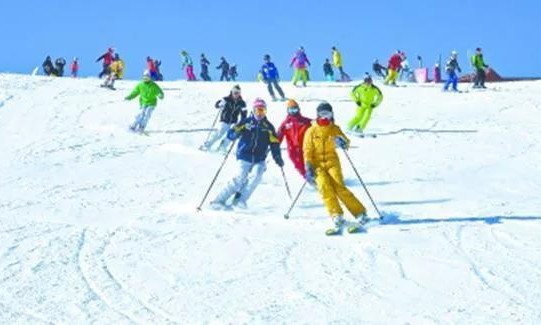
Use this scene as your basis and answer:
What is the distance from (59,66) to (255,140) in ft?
94.2

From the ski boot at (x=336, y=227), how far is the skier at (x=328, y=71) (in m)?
28.1

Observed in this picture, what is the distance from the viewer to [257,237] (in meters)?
8.70

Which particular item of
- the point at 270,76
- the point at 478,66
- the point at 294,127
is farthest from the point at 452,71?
the point at 294,127

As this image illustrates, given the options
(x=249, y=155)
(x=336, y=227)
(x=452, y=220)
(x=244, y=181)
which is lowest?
(x=452, y=220)

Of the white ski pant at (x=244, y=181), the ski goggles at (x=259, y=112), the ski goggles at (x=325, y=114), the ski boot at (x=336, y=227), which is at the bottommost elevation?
the ski boot at (x=336, y=227)

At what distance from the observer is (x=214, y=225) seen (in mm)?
9383

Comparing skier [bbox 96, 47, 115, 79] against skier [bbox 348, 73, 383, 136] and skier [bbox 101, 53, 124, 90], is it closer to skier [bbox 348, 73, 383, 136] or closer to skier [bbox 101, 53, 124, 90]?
skier [bbox 101, 53, 124, 90]

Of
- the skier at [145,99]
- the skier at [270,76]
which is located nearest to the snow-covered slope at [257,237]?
the skier at [145,99]

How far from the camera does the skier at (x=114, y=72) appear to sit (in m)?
26.9

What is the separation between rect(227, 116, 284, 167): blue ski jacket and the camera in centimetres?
1053

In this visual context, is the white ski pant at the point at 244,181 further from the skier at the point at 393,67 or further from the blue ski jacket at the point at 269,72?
the skier at the point at 393,67

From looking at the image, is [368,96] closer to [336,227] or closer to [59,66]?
[336,227]

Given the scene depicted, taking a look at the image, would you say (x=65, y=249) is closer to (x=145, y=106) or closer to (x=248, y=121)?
(x=248, y=121)

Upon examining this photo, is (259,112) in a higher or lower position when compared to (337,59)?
higher
